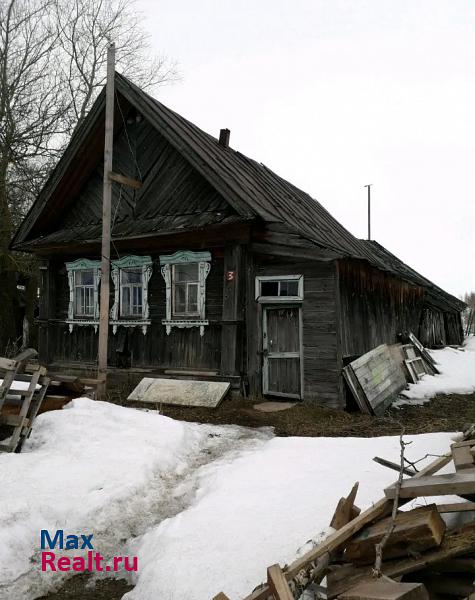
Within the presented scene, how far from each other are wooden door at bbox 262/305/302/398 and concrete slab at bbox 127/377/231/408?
1.02 metres

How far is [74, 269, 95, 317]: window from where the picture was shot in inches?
466

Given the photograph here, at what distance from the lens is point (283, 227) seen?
28.6ft

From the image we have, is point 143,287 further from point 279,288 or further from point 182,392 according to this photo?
point 279,288

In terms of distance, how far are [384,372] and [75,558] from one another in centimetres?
830

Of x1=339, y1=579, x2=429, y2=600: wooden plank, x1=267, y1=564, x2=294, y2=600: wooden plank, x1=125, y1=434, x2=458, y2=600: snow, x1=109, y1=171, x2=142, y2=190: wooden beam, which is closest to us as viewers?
x1=339, y1=579, x2=429, y2=600: wooden plank

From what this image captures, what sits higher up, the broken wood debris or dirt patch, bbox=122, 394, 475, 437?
the broken wood debris

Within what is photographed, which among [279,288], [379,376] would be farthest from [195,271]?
[379,376]

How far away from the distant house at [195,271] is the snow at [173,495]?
3.21m

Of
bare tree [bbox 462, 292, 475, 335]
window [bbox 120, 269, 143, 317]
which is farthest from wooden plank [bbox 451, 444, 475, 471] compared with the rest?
bare tree [bbox 462, 292, 475, 335]

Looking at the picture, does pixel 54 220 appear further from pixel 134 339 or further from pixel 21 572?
pixel 21 572

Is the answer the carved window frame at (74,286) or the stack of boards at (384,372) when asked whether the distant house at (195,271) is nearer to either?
the carved window frame at (74,286)

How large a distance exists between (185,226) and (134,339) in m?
3.24

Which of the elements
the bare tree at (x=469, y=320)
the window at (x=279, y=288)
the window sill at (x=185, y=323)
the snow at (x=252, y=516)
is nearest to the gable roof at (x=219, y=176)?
the window at (x=279, y=288)

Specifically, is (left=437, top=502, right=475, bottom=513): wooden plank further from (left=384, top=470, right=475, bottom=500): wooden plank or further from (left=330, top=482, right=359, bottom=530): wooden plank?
(left=330, top=482, right=359, bottom=530): wooden plank
